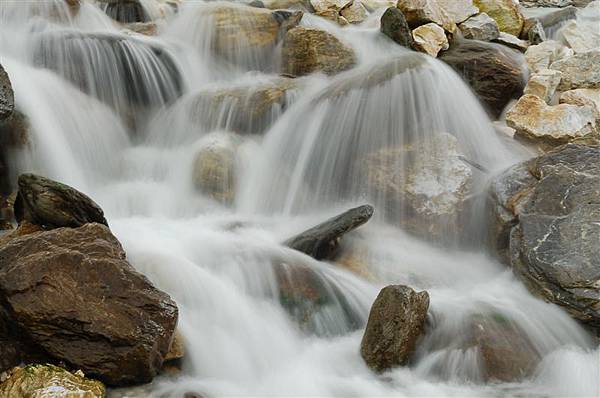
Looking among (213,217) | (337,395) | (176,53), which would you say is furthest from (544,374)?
(176,53)

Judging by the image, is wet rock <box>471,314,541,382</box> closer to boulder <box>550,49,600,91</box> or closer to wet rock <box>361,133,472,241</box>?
wet rock <box>361,133,472,241</box>

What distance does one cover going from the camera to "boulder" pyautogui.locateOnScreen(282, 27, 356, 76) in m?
9.56

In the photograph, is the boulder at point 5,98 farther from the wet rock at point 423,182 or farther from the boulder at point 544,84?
the boulder at point 544,84

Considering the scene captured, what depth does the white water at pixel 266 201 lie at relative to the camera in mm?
4387

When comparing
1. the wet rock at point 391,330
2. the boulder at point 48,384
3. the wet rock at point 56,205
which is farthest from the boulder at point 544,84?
the boulder at point 48,384

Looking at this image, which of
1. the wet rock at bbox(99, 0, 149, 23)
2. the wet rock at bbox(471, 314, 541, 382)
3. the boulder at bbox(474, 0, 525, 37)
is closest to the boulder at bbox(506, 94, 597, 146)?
the wet rock at bbox(471, 314, 541, 382)

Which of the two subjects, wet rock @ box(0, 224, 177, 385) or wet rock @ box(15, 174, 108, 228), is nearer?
wet rock @ box(0, 224, 177, 385)

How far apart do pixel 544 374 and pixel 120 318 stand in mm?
3148

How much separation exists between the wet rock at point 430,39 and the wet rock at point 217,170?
4.00 meters

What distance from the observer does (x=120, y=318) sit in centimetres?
383

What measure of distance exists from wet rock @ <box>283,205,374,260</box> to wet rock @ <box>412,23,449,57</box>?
191 inches

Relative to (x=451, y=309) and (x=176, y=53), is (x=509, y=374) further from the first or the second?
(x=176, y=53)

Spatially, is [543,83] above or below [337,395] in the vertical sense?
above

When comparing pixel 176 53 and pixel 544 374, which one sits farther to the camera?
pixel 176 53
